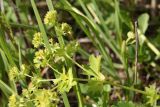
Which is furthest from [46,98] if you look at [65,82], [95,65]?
[95,65]

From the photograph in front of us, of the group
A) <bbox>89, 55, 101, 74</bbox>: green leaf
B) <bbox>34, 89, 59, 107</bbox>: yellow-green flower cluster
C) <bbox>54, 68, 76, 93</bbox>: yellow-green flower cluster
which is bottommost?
<bbox>34, 89, 59, 107</bbox>: yellow-green flower cluster

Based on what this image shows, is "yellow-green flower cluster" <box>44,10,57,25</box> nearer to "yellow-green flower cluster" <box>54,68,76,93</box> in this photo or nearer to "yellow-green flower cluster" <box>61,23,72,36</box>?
"yellow-green flower cluster" <box>61,23,72,36</box>

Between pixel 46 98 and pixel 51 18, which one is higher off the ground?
pixel 51 18

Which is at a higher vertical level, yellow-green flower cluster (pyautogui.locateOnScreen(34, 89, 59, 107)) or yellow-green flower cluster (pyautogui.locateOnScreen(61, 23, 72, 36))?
yellow-green flower cluster (pyautogui.locateOnScreen(61, 23, 72, 36))

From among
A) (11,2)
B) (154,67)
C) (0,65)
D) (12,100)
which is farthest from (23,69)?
(154,67)

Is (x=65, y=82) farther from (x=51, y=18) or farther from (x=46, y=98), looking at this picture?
(x=51, y=18)

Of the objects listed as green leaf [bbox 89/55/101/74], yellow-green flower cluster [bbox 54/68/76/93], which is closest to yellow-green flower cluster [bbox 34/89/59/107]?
yellow-green flower cluster [bbox 54/68/76/93]

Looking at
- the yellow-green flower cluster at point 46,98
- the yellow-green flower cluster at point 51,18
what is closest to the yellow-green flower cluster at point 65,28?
the yellow-green flower cluster at point 51,18

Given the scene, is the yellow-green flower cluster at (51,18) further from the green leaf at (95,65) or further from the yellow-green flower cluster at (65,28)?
the green leaf at (95,65)

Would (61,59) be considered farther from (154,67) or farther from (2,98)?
(154,67)

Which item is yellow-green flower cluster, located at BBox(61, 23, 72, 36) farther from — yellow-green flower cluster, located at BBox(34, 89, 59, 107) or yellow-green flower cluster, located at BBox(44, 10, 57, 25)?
yellow-green flower cluster, located at BBox(34, 89, 59, 107)

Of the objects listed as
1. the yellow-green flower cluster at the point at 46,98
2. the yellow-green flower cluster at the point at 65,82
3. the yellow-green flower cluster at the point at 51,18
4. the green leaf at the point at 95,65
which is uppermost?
the yellow-green flower cluster at the point at 51,18
